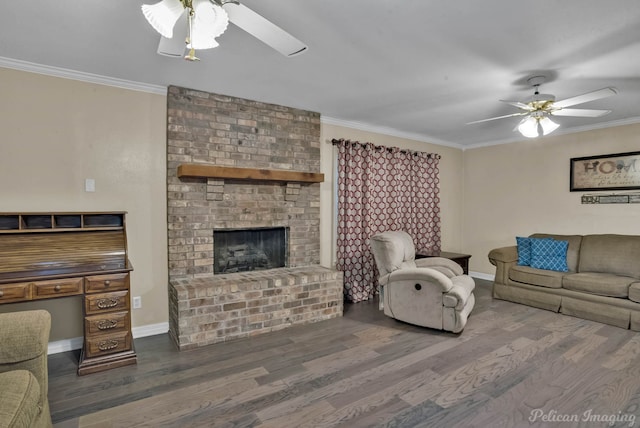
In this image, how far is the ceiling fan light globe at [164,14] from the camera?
1396 millimetres

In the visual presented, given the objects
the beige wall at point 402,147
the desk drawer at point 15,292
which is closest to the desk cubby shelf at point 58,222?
the desk drawer at point 15,292

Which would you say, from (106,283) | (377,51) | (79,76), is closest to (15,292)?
(106,283)

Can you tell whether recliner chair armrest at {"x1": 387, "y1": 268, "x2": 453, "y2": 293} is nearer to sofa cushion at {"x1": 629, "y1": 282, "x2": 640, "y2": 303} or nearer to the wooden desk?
sofa cushion at {"x1": 629, "y1": 282, "x2": 640, "y2": 303}

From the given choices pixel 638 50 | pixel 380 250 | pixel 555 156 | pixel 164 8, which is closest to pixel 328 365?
pixel 380 250

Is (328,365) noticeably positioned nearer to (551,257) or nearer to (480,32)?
(480,32)

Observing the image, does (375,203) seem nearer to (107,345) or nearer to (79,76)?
(107,345)

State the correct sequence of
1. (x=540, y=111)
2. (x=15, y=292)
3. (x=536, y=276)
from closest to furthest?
(x=15, y=292) → (x=540, y=111) → (x=536, y=276)

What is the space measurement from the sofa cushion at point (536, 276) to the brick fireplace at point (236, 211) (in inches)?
93.3

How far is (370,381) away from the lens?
2.39 m

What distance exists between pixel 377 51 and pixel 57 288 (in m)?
2.89

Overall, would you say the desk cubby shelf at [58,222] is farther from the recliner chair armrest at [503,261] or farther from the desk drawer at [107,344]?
the recliner chair armrest at [503,261]

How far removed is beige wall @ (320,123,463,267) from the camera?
173 inches

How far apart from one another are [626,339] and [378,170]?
A: 3.18 metres

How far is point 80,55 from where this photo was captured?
2541 millimetres
